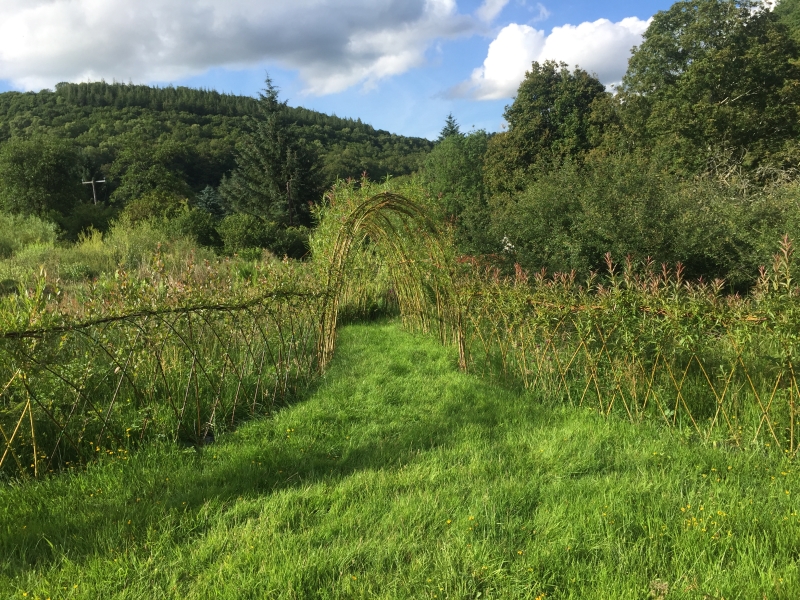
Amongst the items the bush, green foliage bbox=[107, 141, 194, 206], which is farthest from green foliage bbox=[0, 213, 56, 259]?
green foliage bbox=[107, 141, 194, 206]

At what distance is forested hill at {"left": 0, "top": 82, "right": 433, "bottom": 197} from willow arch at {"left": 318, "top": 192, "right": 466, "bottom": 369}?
76.6ft

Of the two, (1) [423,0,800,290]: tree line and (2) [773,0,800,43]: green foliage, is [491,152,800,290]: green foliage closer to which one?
(1) [423,0,800,290]: tree line

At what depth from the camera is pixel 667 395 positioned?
12.6 feet

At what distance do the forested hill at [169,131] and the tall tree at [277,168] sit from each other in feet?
3.60

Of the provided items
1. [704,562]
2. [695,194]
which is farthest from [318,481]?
[695,194]

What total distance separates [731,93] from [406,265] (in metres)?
17.6

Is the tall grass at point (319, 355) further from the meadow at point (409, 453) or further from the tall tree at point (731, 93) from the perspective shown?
the tall tree at point (731, 93)

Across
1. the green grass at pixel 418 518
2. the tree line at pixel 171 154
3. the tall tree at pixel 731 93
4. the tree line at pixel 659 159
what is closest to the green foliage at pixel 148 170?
the tree line at pixel 171 154

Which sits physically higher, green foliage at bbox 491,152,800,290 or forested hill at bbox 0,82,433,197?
forested hill at bbox 0,82,433,197

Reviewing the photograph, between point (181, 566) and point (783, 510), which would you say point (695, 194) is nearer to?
point (783, 510)

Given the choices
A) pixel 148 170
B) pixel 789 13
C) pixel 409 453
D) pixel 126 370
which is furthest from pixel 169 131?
pixel 409 453

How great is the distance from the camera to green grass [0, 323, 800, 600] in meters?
2.10

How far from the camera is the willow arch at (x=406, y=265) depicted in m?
5.56

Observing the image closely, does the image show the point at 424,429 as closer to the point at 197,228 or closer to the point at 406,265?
the point at 406,265
